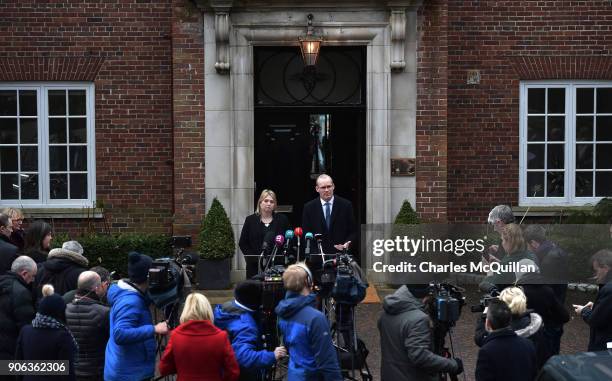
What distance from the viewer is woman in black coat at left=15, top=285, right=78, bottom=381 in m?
7.08

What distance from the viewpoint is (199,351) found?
6727mm

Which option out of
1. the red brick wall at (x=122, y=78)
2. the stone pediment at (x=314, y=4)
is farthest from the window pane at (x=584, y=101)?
the red brick wall at (x=122, y=78)

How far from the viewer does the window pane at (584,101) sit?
15.3m

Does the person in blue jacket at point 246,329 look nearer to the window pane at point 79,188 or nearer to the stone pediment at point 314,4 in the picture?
the stone pediment at point 314,4

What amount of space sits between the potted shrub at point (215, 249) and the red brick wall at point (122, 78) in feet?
4.42

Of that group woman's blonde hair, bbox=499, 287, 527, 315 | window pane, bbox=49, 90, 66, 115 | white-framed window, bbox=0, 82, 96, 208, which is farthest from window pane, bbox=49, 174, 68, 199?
woman's blonde hair, bbox=499, 287, 527, 315

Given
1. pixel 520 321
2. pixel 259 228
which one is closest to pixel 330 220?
pixel 259 228

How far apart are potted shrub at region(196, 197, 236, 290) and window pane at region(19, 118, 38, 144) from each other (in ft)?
10.5

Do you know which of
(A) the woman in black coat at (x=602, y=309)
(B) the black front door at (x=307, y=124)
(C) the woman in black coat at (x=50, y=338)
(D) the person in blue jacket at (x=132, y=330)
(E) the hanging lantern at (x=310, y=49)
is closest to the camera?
(C) the woman in black coat at (x=50, y=338)

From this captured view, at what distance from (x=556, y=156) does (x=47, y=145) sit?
7.78 metres

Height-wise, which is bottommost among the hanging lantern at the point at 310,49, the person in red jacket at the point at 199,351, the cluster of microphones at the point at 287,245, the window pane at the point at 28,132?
the person in red jacket at the point at 199,351

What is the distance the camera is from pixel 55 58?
14.9 m

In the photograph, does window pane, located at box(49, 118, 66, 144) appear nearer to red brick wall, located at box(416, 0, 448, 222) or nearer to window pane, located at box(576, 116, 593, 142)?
red brick wall, located at box(416, 0, 448, 222)

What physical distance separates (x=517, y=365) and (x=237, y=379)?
1936mm
